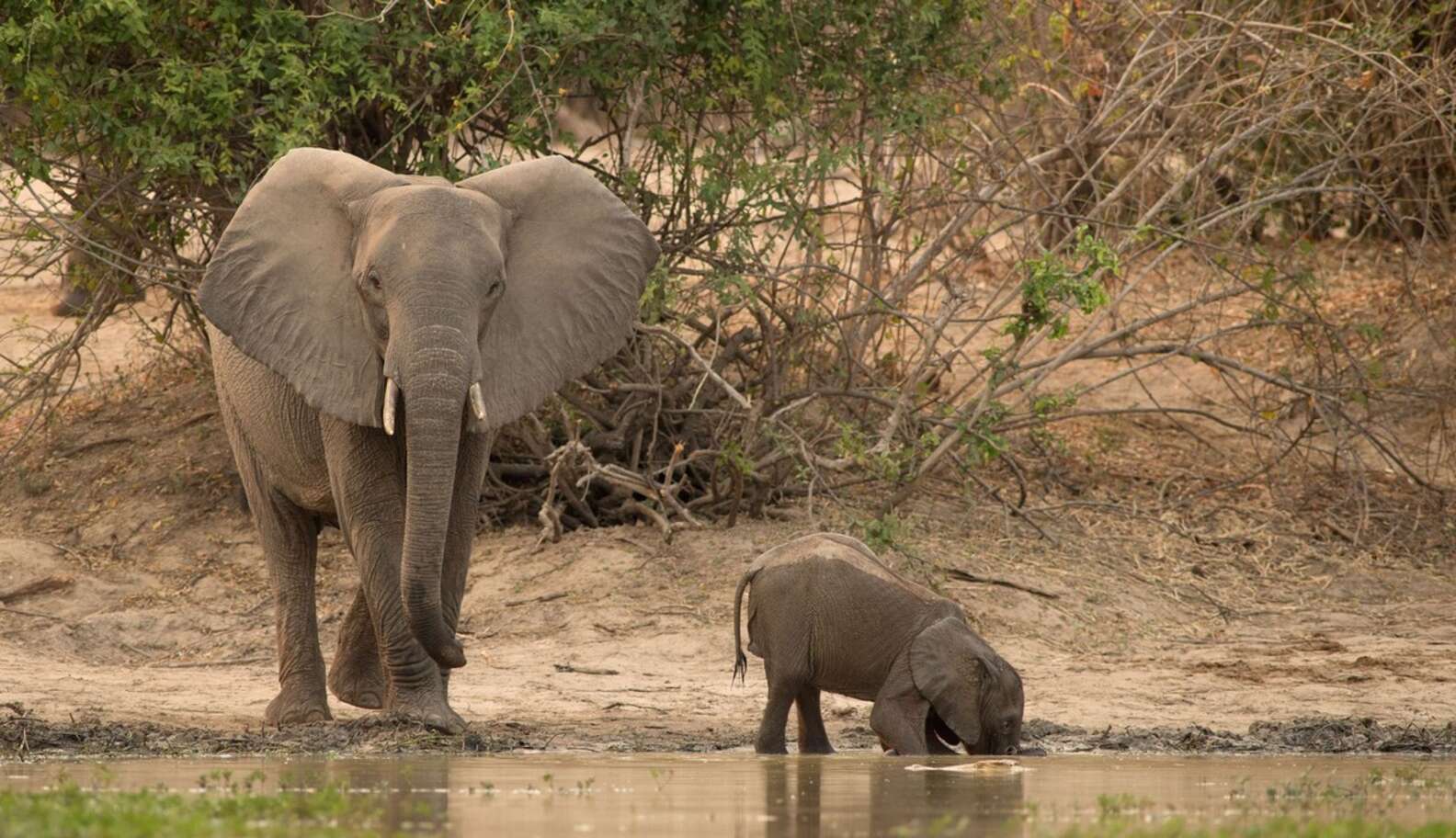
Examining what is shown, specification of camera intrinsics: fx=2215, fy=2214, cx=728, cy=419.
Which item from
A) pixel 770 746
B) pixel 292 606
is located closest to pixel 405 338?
pixel 292 606

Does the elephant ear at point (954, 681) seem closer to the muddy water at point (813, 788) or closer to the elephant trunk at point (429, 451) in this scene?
the muddy water at point (813, 788)

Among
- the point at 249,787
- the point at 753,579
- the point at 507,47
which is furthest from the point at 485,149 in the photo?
Answer: the point at 249,787

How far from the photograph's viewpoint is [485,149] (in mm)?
14211

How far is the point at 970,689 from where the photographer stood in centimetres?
891

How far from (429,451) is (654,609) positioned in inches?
153

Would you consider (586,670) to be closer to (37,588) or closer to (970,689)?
(970,689)

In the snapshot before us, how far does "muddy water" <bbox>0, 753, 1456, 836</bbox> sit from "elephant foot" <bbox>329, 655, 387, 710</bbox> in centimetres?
177

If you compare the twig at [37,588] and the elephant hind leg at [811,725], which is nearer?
the elephant hind leg at [811,725]

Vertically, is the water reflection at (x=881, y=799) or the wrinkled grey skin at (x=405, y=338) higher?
the wrinkled grey skin at (x=405, y=338)

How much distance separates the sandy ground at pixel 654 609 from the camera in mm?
10281

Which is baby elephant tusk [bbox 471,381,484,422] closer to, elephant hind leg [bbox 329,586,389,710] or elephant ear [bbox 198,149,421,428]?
elephant ear [bbox 198,149,421,428]

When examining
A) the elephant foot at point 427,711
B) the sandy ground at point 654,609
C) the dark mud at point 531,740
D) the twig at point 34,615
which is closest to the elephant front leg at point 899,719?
the dark mud at point 531,740

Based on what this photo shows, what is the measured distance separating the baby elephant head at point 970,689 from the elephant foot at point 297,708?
2659 mm

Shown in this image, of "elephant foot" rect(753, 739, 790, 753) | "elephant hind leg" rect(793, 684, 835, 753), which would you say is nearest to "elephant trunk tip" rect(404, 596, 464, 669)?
"elephant foot" rect(753, 739, 790, 753)
